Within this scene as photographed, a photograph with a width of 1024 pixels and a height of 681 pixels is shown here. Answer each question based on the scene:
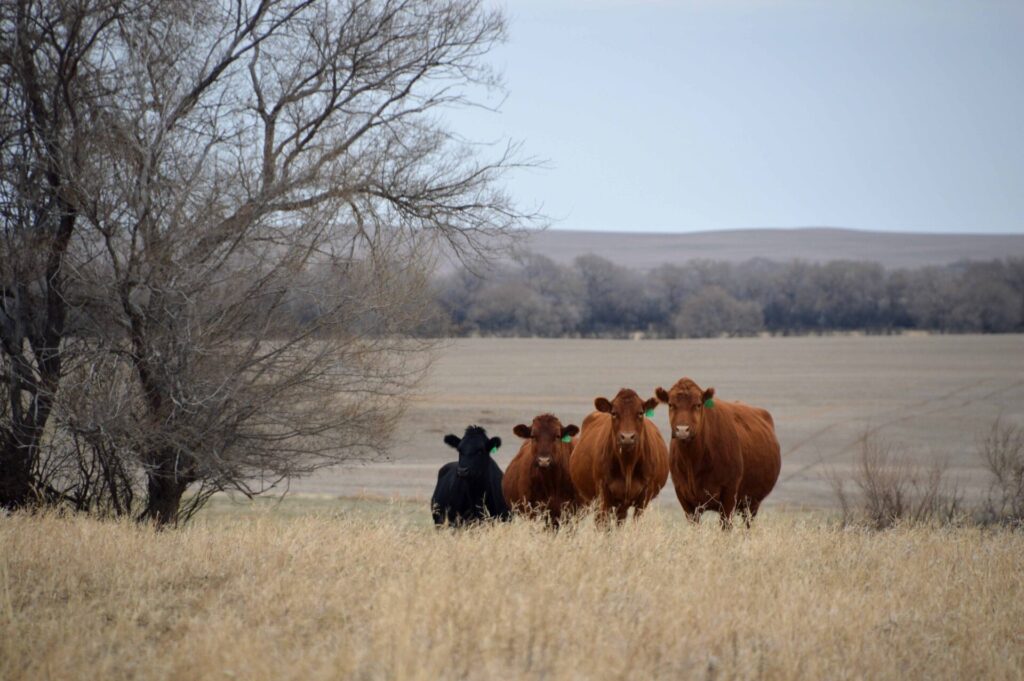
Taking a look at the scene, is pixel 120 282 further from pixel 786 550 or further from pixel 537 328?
pixel 537 328

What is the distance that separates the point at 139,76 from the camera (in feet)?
42.3

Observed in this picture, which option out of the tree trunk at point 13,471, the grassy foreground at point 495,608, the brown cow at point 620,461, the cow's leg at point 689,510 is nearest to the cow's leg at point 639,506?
the brown cow at point 620,461

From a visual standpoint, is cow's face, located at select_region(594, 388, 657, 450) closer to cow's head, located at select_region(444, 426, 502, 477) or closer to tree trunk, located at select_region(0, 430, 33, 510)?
cow's head, located at select_region(444, 426, 502, 477)

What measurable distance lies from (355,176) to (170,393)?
11.9 feet

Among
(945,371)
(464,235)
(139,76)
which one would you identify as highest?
(139,76)

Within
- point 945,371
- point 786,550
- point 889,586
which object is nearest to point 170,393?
point 786,550

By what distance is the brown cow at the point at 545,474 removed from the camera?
1228cm

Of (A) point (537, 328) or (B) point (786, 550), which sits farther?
(A) point (537, 328)

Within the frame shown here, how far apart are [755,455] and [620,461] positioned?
1.63m

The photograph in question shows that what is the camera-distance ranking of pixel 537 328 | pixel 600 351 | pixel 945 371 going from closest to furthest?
pixel 945 371 → pixel 600 351 → pixel 537 328

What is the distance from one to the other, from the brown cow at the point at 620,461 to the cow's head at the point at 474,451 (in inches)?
35.3

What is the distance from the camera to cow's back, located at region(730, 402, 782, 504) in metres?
12.2

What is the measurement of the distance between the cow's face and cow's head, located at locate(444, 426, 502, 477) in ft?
4.67

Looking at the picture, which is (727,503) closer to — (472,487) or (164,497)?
(472,487)
